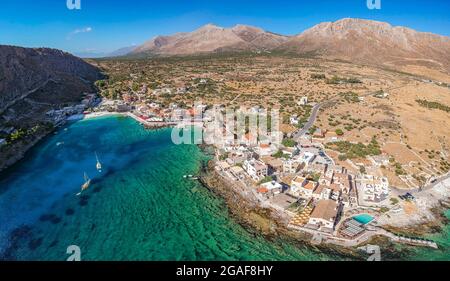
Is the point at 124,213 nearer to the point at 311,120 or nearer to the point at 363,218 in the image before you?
the point at 363,218

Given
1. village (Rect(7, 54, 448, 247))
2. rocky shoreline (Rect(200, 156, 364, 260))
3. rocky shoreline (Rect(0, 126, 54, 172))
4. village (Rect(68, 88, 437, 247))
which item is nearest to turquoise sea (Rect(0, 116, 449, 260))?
rocky shoreline (Rect(200, 156, 364, 260))

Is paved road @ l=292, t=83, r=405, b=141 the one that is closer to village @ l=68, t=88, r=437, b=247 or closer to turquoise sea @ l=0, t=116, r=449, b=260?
village @ l=68, t=88, r=437, b=247

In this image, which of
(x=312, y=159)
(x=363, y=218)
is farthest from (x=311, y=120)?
(x=363, y=218)

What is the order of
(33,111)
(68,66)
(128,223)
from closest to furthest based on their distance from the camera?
(128,223) < (33,111) < (68,66)

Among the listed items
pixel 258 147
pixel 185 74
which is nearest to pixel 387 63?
pixel 185 74

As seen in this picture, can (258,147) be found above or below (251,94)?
below

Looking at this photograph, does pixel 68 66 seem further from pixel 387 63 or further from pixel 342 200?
pixel 387 63
